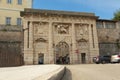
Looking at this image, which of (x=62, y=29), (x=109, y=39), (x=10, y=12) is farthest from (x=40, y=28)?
(x=109, y=39)

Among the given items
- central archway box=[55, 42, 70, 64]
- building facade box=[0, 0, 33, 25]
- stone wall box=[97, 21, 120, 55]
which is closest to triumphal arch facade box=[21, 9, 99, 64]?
central archway box=[55, 42, 70, 64]

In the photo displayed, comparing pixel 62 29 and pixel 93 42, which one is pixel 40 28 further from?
pixel 93 42

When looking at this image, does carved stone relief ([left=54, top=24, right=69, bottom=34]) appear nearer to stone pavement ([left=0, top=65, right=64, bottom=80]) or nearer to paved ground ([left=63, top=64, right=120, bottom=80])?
paved ground ([left=63, top=64, right=120, bottom=80])

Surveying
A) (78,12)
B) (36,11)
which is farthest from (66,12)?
(36,11)

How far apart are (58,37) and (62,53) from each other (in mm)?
2812

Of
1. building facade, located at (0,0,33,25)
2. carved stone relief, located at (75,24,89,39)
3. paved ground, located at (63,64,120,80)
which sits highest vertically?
building facade, located at (0,0,33,25)

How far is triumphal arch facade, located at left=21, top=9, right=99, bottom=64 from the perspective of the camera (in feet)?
102

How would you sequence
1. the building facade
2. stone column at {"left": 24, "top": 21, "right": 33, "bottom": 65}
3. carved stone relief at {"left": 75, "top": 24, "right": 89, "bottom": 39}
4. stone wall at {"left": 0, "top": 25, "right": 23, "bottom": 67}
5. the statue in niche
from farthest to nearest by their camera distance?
the building facade, carved stone relief at {"left": 75, "top": 24, "right": 89, "bottom": 39}, the statue in niche, stone column at {"left": 24, "top": 21, "right": 33, "bottom": 65}, stone wall at {"left": 0, "top": 25, "right": 23, "bottom": 67}

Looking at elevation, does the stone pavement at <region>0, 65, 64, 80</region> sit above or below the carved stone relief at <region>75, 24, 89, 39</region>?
below

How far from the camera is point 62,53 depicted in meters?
32.8

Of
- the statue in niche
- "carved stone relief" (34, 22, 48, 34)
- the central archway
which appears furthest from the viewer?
the statue in niche

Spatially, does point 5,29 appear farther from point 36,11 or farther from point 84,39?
point 84,39

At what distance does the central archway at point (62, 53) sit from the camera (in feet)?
107

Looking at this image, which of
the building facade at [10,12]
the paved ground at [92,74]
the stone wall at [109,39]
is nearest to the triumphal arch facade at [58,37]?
the stone wall at [109,39]
